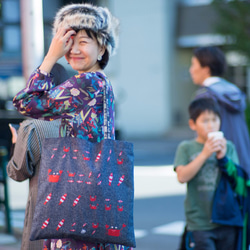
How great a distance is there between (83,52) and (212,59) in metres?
1.94

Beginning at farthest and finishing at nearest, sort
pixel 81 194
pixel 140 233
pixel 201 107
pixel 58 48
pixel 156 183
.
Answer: pixel 156 183
pixel 140 233
pixel 201 107
pixel 58 48
pixel 81 194

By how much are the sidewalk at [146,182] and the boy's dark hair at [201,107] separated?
250 cm

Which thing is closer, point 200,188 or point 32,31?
point 200,188

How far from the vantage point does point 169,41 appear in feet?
80.5

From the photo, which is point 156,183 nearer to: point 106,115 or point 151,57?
point 106,115

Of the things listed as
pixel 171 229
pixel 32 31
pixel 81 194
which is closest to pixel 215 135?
A: pixel 81 194

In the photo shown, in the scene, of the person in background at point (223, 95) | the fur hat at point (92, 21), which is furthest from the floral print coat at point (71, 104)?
the person in background at point (223, 95)

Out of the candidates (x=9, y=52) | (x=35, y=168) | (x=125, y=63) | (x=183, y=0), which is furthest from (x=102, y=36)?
(x=183, y=0)

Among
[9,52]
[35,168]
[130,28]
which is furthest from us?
[130,28]

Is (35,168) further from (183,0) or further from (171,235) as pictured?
(183,0)

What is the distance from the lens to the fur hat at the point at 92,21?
2529 mm

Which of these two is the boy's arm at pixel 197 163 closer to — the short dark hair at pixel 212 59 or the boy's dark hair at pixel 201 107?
the boy's dark hair at pixel 201 107

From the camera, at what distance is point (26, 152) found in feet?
8.80

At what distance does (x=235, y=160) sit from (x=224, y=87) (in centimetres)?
67
